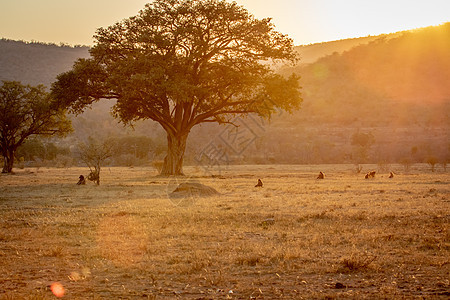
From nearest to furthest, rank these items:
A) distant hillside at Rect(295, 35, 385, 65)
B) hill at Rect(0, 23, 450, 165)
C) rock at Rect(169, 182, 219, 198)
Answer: rock at Rect(169, 182, 219, 198)
hill at Rect(0, 23, 450, 165)
distant hillside at Rect(295, 35, 385, 65)

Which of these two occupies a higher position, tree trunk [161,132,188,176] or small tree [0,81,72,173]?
small tree [0,81,72,173]

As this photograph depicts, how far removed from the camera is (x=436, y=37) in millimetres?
135625

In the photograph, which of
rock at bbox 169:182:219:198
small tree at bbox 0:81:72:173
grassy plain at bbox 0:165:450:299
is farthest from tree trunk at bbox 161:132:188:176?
grassy plain at bbox 0:165:450:299

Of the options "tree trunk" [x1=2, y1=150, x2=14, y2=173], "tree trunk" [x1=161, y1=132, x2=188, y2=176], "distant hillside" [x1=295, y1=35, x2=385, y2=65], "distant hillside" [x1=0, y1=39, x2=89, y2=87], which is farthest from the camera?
"distant hillside" [x1=295, y1=35, x2=385, y2=65]

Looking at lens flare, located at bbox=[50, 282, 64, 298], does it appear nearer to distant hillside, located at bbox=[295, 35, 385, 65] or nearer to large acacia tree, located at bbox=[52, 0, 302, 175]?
large acacia tree, located at bbox=[52, 0, 302, 175]

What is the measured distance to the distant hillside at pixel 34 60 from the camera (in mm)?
121488

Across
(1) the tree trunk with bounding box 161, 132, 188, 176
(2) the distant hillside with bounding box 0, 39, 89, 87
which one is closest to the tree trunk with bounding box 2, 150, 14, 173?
(1) the tree trunk with bounding box 161, 132, 188, 176

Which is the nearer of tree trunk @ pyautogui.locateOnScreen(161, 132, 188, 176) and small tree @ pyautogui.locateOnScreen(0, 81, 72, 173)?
tree trunk @ pyautogui.locateOnScreen(161, 132, 188, 176)

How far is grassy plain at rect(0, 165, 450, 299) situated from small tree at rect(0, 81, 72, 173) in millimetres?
31045

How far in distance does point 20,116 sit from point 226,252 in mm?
41408

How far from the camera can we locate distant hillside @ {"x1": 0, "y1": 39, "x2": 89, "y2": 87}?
121488 millimetres

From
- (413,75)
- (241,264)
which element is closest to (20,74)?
(413,75)

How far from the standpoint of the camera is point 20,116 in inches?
1720

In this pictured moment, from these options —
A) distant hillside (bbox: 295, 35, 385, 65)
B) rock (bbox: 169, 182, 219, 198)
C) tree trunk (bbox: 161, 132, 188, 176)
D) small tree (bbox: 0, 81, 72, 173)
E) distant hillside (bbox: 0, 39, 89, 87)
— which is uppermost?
distant hillside (bbox: 295, 35, 385, 65)
